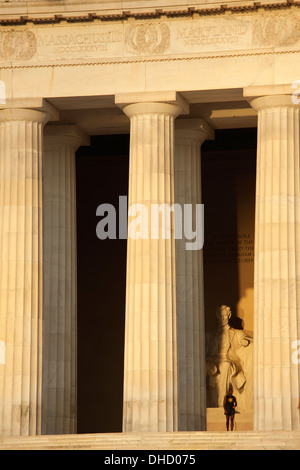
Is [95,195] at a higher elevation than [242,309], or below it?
higher

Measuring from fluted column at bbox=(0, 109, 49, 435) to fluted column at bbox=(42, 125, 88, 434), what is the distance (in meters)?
2.77

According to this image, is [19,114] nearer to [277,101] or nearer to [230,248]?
[277,101]

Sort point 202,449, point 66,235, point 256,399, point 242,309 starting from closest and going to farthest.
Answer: point 202,449, point 256,399, point 66,235, point 242,309

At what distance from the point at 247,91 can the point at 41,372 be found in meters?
16.7

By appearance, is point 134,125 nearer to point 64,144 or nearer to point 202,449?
point 64,144

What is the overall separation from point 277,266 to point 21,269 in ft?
40.8

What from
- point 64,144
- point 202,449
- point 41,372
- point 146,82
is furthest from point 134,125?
point 202,449

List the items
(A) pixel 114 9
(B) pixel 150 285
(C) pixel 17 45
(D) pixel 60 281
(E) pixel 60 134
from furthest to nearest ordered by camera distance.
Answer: (E) pixel 60 134 → (D) pixel 60 281 → (C) pixel 17 45 → (A) pixel 114 9 → (B) pixel 150 285

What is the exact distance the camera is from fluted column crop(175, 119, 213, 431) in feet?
244

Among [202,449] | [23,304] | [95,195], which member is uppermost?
[95,195]

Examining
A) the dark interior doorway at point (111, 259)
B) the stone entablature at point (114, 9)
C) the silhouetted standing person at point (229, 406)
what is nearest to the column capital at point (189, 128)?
the stone entablature at point (114, 9)

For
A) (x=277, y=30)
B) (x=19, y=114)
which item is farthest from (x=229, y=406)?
(x=277, y=30)

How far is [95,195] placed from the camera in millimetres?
88438

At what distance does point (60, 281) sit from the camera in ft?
251
